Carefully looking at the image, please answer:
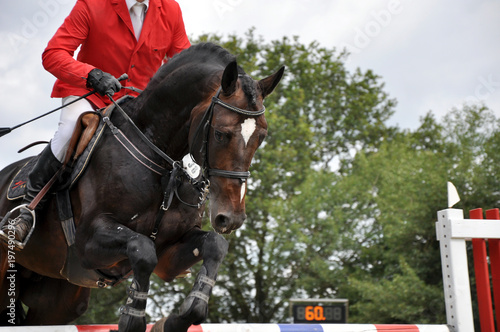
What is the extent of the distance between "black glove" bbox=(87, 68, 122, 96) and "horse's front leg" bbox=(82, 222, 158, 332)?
2.64 ft

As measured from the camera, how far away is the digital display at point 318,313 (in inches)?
438

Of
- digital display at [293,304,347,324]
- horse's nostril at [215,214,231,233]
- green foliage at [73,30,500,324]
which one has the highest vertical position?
green foliage at [73,30,500,324]

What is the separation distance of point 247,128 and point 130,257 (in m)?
0.92

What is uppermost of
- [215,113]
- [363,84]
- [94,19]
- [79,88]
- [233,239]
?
[363,84]

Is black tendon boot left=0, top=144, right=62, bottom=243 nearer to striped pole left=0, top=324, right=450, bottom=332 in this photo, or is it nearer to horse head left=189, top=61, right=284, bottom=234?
striped pole left=0, top=324, right=450, bottom=332

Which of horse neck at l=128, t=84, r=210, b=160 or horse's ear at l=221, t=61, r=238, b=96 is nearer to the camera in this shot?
horse's ear at l=221, t=61, r=238, b=96

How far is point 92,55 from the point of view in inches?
156

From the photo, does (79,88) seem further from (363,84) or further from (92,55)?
(363,84)

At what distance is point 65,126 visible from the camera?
377 centimetres

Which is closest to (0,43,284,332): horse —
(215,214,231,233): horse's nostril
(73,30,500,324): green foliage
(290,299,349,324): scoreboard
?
(215,214,231,233): horse's nostril

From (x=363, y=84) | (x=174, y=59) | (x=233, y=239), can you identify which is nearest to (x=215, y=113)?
(x=174, y=59)

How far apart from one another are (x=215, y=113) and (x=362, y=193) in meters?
16.7

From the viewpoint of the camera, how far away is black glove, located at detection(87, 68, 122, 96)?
11.6ft

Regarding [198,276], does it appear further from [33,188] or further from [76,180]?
[33,188]
